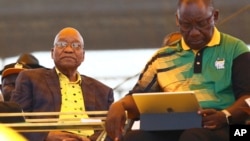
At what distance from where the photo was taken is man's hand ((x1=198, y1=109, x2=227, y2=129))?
288cm

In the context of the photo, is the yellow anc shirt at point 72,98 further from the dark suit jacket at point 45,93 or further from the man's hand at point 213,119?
the man's hand at point 213,119

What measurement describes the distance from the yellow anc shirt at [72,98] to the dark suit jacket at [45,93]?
2 centimetres

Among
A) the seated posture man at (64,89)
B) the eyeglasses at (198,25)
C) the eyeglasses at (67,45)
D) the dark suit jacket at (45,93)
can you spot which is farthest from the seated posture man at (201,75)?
the eyeglasses at (67,45)

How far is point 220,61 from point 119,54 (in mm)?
7498

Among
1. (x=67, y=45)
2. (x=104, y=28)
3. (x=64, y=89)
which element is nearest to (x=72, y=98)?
(x=64, y=89)

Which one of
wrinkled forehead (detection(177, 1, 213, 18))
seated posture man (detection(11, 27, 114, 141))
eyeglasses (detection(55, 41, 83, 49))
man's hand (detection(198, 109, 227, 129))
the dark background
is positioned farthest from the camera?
the dark background

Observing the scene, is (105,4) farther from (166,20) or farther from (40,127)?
(40,127)

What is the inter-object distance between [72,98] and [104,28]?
646 cm

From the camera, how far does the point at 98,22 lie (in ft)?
33.6

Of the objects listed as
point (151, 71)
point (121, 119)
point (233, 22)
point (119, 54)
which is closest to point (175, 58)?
point (151, 71)

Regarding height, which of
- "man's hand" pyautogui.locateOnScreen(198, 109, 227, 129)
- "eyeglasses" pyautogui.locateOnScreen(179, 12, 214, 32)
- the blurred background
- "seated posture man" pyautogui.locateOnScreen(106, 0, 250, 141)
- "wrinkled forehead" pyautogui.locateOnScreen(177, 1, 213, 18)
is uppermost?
"wrinkled forehead" pyautogui.locateOnScreen(177, 1, 213, 18)

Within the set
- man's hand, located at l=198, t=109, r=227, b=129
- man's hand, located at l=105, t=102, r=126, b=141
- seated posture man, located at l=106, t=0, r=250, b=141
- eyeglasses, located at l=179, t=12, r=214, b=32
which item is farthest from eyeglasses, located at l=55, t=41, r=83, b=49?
man's hand, located at l=198, t=109, r=227, b=129

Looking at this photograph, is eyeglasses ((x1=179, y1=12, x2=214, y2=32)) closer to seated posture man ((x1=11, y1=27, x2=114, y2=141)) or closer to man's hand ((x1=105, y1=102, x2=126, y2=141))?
man's hand ((x1=105, y1=102, x2=126, y2=141))

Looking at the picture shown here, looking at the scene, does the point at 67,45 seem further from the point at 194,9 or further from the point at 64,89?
the point at 194,9
